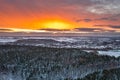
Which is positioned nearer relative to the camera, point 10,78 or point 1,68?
point 10,78

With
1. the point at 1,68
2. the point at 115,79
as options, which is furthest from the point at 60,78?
the point at 1,68

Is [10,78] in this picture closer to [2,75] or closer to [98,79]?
[2,75]

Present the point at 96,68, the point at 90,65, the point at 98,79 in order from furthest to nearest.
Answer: the point at 90,65
the point at 96,68
the point at 98,79

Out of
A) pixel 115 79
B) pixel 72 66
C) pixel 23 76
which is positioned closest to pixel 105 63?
pixel 72 66

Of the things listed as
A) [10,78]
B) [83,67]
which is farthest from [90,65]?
[10,78]

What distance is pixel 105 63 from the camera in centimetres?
7719

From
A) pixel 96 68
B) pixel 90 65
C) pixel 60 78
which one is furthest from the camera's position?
pixel 90 65

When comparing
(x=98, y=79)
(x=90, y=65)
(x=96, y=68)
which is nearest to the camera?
(x=98, y=79)

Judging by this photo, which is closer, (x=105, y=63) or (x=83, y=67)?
(x=83, y=67)

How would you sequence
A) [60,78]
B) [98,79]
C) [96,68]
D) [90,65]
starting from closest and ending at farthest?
[98,79], [60,78], [96,68], [90,65]

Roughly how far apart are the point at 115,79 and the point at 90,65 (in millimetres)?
23619

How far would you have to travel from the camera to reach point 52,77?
5953 cm

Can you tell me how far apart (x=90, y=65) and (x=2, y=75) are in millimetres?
30681

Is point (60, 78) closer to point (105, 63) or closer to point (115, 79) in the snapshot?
point (115, 79)
